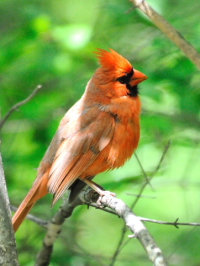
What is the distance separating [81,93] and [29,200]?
1110 millimetres

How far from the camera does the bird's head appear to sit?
368 cm

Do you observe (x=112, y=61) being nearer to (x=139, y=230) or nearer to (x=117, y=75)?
(x=117, y=75)

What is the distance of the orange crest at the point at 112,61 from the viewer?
3660 mm

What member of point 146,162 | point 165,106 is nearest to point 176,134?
point 165,106

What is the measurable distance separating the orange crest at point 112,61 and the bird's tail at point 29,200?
3.18 ft

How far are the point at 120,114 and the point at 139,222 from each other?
151 cm

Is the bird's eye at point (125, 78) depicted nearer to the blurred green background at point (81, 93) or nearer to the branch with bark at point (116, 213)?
the blurred green background at point (81, 93)

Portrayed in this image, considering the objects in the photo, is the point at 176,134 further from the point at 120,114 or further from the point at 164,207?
the point at 164,207

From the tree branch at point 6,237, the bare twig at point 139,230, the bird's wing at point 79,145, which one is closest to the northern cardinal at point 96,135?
the bird's wing at point 79,145

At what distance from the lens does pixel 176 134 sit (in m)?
4.28

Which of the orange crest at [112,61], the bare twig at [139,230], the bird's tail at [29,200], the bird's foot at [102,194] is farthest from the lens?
the orange crest at [112,61]

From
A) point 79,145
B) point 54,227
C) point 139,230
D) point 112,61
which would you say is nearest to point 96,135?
point 79,145

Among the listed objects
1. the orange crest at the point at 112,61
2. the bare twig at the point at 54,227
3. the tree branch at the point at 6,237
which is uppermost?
the tree branch at the point at 6,237

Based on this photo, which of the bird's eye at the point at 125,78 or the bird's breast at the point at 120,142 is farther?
the bird's eye at the point at 125,78
